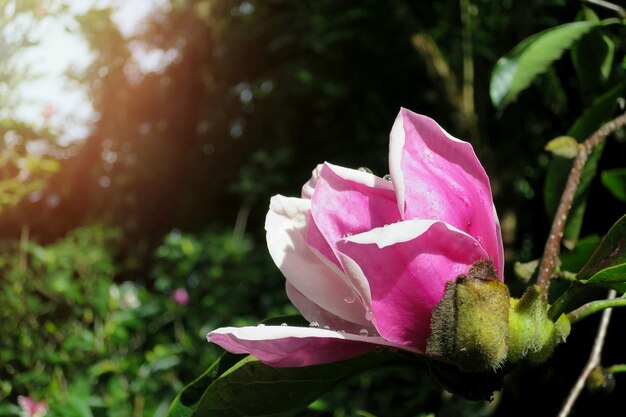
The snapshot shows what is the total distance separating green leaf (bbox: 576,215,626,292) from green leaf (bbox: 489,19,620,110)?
0.95ft

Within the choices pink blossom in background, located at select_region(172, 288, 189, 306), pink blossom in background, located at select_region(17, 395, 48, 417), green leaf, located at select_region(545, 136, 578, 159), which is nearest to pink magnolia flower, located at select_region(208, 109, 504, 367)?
green leaf, located at select_region(545, 136, 578, 159)

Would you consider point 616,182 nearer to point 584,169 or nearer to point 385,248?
point 584,169

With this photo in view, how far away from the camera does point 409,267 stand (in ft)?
1.01

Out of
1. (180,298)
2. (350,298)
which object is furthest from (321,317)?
(180,298)

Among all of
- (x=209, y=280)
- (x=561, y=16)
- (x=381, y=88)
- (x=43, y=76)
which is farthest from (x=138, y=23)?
(x=561, y=16)

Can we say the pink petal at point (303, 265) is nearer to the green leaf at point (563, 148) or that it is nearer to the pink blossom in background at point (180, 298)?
the green leaf at point (563, 148)

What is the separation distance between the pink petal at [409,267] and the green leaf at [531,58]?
0.36 m

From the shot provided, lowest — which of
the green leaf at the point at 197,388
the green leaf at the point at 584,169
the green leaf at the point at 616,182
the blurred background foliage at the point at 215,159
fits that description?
the blurred background foliage at the point at 215,159

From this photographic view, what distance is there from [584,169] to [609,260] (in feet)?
0.60

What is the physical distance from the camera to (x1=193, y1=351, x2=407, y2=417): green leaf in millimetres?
361

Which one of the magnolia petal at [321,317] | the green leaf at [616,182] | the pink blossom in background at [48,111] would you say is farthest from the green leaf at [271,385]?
the pink blossom in background at [48,111]

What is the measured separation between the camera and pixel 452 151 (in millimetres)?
342

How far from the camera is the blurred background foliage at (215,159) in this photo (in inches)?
53.4

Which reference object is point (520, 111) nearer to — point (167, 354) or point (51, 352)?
point (167, 354)
